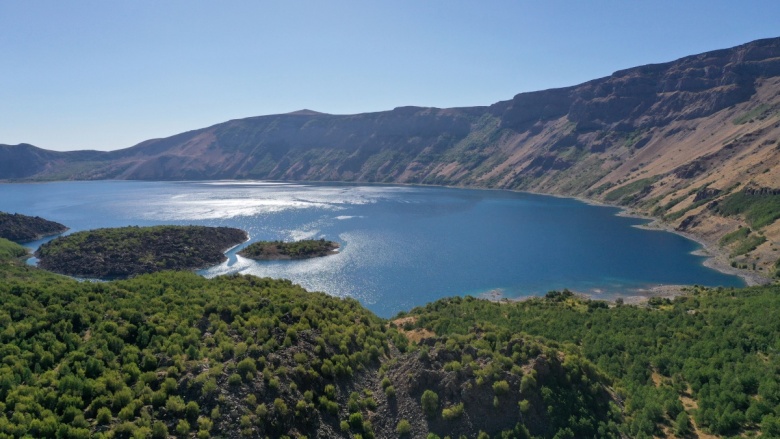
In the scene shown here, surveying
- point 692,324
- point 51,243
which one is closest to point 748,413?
point 692,324

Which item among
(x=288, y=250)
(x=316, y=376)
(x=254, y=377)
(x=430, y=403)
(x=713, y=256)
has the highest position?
(x=254, y=377)

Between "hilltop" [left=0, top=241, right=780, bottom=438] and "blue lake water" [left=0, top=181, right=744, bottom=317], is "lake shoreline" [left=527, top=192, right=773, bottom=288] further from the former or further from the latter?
"hilltop" [left=0, top=241, right=780, bottom=438]

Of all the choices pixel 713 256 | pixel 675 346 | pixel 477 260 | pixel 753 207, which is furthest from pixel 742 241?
pixel 675 346

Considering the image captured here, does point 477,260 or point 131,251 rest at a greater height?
point 131,251

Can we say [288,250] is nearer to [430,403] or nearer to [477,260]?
[477,260]

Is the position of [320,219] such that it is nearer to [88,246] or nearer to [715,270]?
[88,246]

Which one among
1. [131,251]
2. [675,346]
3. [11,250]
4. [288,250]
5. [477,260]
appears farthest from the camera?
[288,250]
